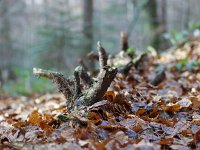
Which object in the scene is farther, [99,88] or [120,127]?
[99,88]

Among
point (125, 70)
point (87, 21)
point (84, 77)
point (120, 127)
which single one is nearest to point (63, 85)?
point (84, 77)

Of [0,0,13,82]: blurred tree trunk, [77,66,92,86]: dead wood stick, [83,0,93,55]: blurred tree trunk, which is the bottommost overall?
[77,66,92,86]: dead wood stick

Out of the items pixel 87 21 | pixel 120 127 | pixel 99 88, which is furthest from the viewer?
pixel 87 21

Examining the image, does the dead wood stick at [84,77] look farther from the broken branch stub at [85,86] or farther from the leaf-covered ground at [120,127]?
the leaf-covered ground at [120,127]

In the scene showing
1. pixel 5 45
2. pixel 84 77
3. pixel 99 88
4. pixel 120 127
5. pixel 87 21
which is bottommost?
pixel 120 127

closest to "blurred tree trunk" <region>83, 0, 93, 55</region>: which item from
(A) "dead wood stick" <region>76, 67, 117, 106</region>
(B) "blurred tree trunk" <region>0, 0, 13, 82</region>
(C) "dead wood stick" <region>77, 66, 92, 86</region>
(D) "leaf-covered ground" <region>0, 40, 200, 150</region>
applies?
(B) "blurred tree trunk" <region>0, 0, 13, 82</region>

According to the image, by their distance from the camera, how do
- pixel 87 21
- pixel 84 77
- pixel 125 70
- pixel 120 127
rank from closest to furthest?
pixel 120 127 → pixel 84 77 → pixel 125 70 → pixel 87 21

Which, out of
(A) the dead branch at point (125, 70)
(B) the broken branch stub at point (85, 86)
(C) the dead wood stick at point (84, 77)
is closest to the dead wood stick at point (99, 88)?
(B) the broken branch stub at point (85, 86)

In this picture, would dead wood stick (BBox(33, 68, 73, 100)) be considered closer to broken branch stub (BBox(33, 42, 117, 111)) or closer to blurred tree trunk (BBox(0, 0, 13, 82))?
broken branch stub (BBox(33, 42, 117, 111))

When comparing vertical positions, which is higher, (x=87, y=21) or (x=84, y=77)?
(x=87, y=21)

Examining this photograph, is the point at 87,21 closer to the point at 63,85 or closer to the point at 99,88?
the point at 63,85

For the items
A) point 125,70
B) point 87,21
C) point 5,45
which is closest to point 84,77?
point 125,70
